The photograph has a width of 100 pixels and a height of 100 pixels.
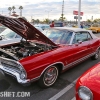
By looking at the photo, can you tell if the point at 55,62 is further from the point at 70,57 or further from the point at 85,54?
the point at 85,54

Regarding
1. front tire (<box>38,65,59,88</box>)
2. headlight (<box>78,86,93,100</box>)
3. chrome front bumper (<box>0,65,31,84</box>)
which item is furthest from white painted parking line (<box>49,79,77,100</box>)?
headlight (<box>78,86,93,100</box>)

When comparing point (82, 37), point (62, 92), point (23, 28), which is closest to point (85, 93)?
point (62, 92)

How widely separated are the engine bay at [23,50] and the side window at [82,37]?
0.99 m

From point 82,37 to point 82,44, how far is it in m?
0.36

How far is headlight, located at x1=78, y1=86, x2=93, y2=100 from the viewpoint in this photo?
1.99 meters

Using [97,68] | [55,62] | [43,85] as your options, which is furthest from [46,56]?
[97,68]

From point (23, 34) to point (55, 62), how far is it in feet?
5.36

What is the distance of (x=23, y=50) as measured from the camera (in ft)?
13.8

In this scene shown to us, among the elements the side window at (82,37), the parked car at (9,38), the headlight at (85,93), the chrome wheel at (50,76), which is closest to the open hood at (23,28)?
the chrome wheel at (50,76)

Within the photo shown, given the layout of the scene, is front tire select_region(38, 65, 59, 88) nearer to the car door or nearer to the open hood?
the open hood

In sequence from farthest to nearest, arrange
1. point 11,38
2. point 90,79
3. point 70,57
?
1. point 11,38
2. point 70,57
3. point 90,79

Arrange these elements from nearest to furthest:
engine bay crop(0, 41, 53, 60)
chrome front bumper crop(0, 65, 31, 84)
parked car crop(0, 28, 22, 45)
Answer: chrome front bumper crop(0, 65, 31, 84) → engine bay crop(0, 41, 53, 60) → parked car crop(0, 28, 22, 45)

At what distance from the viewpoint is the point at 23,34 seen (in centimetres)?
468

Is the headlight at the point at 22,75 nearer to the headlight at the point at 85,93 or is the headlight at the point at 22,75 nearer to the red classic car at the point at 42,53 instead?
the red classic car at the point at 42,53
